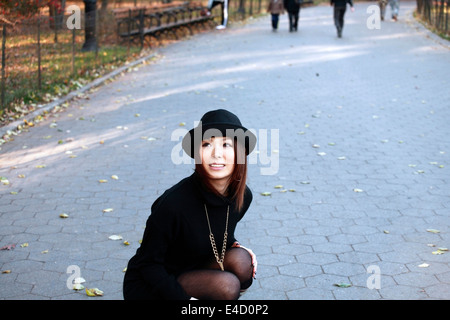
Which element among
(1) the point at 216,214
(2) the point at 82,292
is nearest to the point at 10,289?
(2) the point at 82,292

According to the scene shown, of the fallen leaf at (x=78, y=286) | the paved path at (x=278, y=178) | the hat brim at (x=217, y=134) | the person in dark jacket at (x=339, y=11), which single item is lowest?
the fallen leaf at (x=78, y=286)

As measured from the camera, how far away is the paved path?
486 centimetres

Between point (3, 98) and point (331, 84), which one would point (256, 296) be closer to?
point (3, 98)

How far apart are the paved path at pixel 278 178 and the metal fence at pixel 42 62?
0.66 meters

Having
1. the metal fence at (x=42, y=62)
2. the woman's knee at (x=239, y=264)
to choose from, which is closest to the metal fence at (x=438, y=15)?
the metal fence at (x=42, y=62)

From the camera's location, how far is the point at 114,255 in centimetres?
516

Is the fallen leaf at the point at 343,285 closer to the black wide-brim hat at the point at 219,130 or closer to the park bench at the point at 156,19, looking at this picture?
the black wide-brim hat at the point at 219,130

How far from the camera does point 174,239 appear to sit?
313 centimetres

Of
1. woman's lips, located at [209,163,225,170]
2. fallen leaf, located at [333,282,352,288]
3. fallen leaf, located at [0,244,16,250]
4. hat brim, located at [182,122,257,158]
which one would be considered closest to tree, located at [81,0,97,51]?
fallen leaf, located at [0,244,16,250]

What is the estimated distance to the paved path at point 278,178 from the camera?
16.0ft
